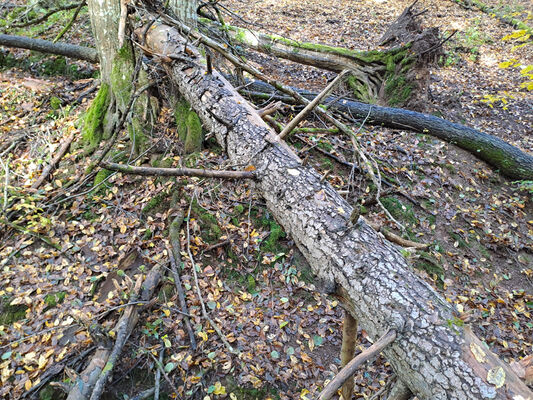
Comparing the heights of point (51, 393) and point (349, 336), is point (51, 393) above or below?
below

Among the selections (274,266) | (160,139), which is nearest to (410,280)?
(274,266)

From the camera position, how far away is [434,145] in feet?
20.5

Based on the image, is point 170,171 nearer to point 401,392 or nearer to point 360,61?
point 401,392

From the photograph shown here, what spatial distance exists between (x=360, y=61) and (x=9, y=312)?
8.30 meters

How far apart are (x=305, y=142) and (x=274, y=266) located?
234cm

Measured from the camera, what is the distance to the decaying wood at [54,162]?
473cm

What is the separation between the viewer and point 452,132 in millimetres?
6312

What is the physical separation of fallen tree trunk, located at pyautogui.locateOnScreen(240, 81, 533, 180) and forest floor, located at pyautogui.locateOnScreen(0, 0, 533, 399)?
7.8 inches

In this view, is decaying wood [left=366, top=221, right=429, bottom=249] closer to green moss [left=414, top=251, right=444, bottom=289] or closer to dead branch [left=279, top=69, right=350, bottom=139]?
dead branch [left=279, top=69, right=350, bottom=139]

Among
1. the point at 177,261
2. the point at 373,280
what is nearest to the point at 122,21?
the point at 177,261

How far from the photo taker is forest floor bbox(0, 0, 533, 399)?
10.7 ft

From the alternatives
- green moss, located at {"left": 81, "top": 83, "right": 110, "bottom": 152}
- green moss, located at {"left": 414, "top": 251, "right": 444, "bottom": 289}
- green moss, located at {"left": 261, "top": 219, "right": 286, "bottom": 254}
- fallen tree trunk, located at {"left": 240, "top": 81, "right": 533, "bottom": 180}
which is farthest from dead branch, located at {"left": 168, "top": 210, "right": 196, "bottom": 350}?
green moss, located at {"left": 414, "top": 251, "right": 444, "bottom": 289}

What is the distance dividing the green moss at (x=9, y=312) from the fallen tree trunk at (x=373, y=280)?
2955 millimetres

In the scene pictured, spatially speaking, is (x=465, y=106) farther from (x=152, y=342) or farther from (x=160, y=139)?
(x=152, y=342)
